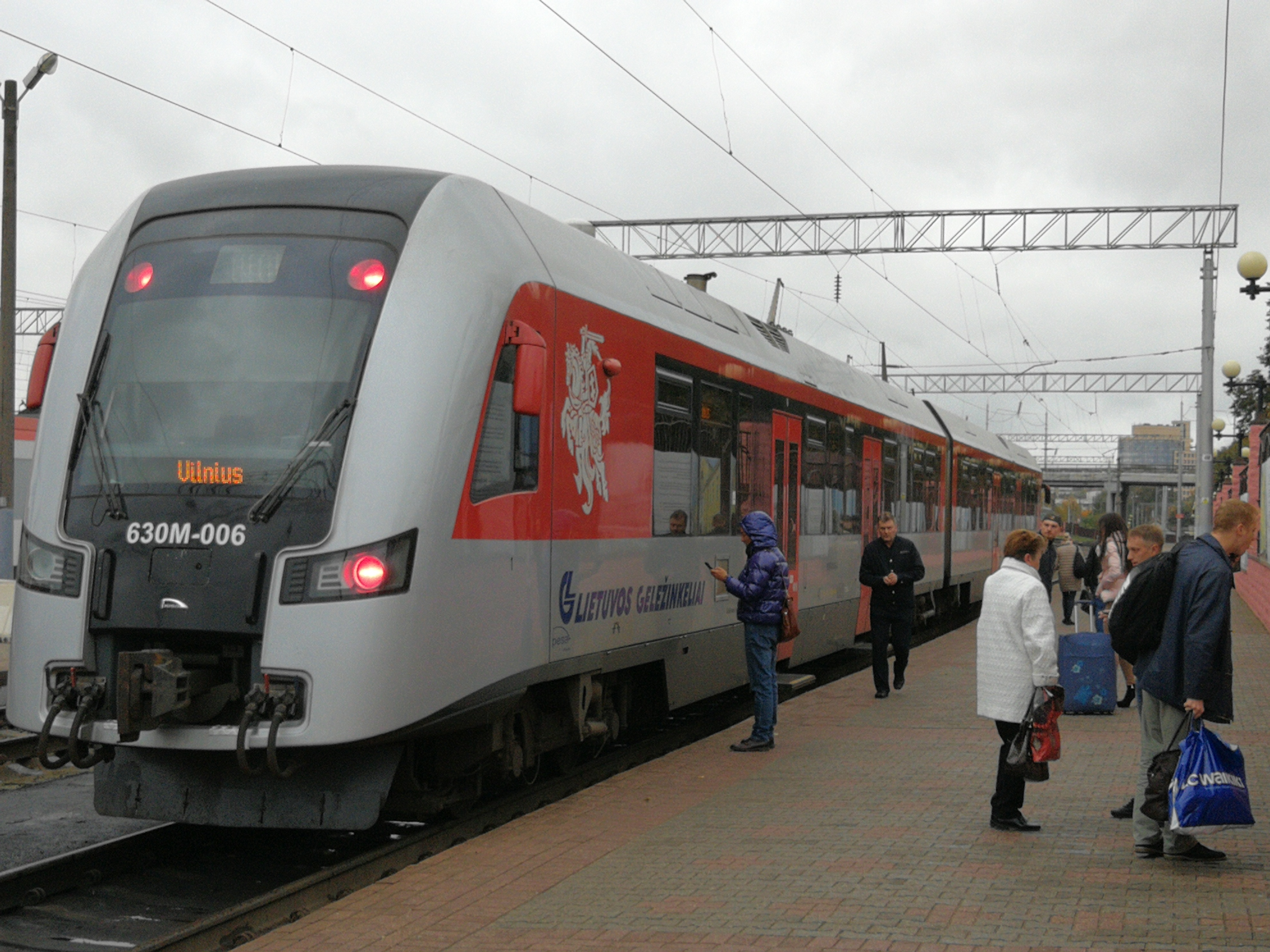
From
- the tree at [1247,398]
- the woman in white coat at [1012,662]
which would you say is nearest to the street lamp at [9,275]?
the woman in white coat at [1012,662]

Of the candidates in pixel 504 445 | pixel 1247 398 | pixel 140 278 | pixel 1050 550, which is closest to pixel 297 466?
pixel 504 445

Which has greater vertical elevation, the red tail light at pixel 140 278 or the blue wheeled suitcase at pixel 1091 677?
the red tail light at pixel 140 278

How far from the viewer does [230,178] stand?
7832mm

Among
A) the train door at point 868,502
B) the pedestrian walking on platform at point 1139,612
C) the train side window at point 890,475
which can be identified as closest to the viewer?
the pedestrian walking on platform at point 1139,612

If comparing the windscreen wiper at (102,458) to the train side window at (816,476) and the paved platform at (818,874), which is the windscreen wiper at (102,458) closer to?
the paved platform at (818,874)

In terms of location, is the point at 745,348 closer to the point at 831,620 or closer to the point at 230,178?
the point at 831,620

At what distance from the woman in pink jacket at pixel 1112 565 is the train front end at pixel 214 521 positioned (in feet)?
24.4

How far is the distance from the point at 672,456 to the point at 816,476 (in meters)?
4.34

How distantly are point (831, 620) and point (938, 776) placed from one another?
579cm

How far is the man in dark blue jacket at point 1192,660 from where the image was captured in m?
6.58

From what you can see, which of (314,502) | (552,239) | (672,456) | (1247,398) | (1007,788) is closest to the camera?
(314,502)

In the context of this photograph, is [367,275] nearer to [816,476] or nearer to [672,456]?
[672,456]

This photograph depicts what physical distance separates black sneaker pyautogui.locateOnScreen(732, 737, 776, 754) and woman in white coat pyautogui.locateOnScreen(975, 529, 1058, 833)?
2828 millimetres

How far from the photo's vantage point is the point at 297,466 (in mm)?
6902
